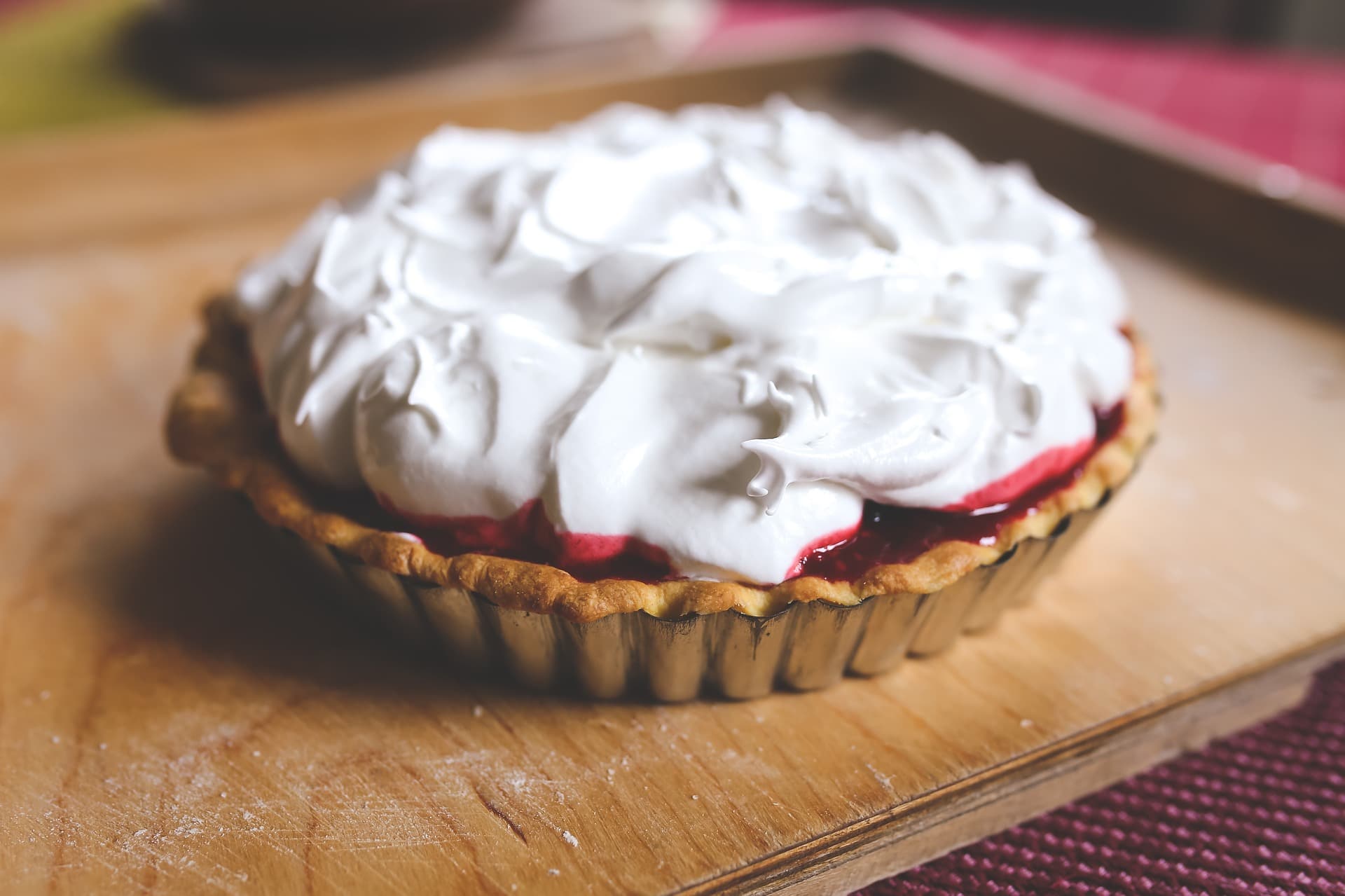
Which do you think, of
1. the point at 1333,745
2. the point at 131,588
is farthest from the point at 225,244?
the point at 1333,745

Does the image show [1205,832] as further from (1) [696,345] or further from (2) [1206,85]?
(2) [1206,85]

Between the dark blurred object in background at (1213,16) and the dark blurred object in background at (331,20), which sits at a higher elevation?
the dark blurred object in background at (331,20)

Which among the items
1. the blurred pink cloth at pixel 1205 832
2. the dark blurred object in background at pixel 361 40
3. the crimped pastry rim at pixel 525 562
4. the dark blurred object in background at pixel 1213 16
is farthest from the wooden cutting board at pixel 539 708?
the dark blurred object in background at pixel 1213 16

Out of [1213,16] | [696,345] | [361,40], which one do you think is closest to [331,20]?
[361,40]

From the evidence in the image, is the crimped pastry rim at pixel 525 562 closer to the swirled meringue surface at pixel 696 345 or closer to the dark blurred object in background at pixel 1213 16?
the swirled meringue surface at pixel 696 345

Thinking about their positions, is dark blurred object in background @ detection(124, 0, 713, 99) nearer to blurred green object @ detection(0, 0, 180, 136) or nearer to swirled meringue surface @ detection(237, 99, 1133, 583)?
blurred green object @ detection(0, 0, 180, 136)

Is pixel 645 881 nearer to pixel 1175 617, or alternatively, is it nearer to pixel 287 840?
pixel 287 840
